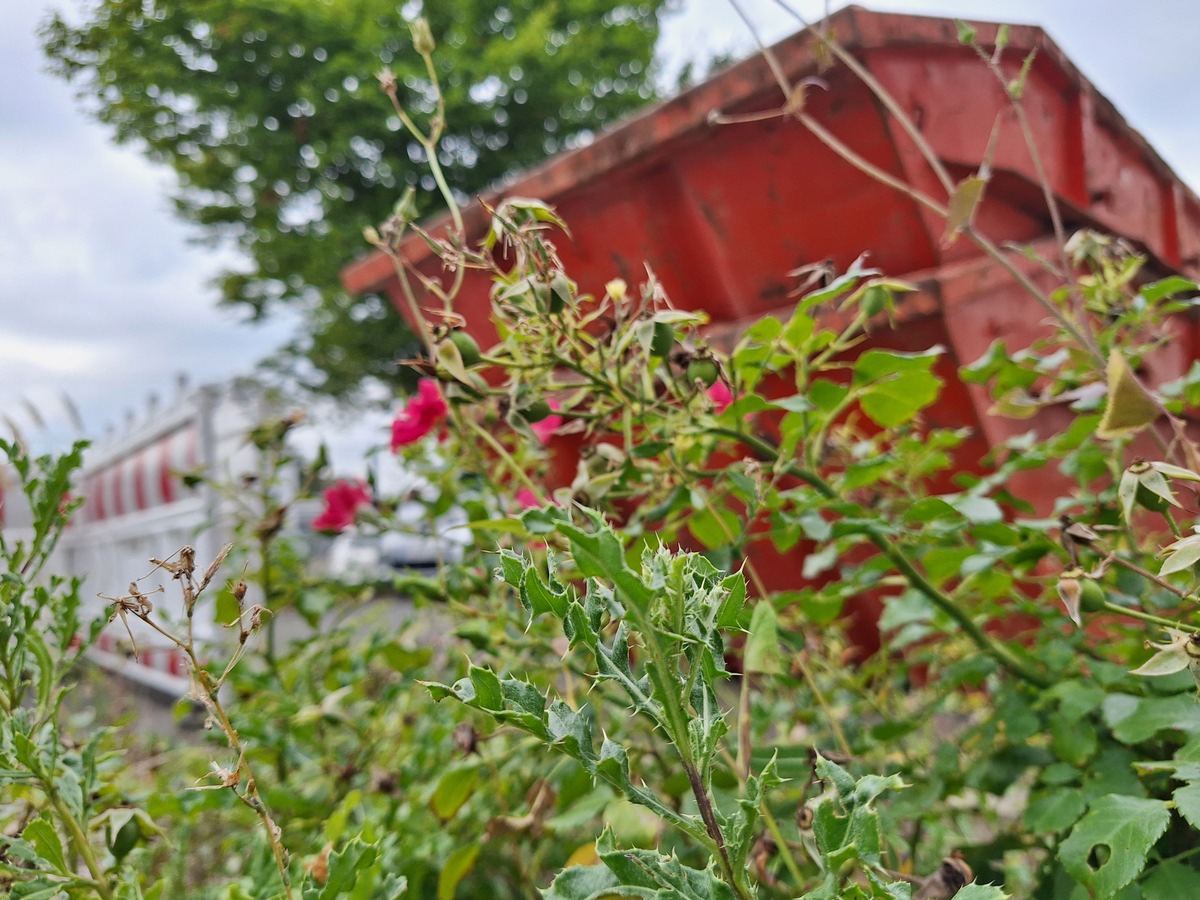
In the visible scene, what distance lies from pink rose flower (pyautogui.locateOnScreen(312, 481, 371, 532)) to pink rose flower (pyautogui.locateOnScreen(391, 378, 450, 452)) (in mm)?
171

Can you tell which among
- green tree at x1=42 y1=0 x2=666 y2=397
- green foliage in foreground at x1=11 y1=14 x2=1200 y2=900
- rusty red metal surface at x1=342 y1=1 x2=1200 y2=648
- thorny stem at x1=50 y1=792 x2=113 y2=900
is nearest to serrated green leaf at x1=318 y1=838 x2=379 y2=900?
green foliage in foreground at x1=11 y1=14 x2=1200 y2=900

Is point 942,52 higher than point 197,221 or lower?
lower

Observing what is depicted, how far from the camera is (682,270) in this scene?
4.16 feet

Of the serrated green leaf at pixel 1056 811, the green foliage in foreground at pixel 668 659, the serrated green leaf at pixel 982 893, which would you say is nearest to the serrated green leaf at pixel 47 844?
the green foliage in foreground at pixel 668 659

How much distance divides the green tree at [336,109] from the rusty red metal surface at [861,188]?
8687 millimetres

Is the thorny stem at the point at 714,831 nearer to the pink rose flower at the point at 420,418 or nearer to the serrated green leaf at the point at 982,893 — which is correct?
the serrated green leaf at the point at 982,893

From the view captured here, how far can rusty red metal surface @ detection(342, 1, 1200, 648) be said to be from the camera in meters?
1.01

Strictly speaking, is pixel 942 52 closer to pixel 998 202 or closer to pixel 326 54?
pixel 998 202

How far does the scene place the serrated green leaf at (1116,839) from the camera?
1.12 ft

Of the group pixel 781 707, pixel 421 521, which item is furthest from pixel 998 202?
pixel 421 521

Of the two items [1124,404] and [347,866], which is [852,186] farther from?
[347,866]

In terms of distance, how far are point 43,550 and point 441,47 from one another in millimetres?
10629

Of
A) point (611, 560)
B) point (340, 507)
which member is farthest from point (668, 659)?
point (340, 507)

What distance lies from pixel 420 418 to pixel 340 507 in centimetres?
21
